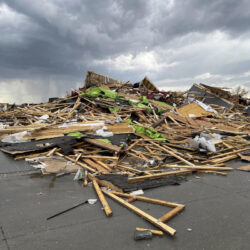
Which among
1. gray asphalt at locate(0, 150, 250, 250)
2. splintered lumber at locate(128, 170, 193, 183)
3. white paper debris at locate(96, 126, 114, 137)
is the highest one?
white paper debris at locate(96, 126, 114, 137)

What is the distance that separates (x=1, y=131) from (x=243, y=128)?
10.5 meters

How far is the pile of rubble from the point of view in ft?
14.0

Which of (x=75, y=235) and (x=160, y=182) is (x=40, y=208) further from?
(x=160, y=182)

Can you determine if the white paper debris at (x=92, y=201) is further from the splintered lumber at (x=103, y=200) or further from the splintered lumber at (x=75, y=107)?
the splintered lumber at (x=75, y=107)

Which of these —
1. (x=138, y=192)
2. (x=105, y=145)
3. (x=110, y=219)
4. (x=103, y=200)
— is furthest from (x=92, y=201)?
(x=105, y=145)

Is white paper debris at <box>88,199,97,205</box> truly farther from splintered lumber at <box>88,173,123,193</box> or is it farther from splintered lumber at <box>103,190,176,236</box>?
splintered lumber at <box>88,173,123,193</box>

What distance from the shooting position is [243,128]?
10.3 metres

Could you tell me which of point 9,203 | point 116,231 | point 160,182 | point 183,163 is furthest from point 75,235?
point 183,163

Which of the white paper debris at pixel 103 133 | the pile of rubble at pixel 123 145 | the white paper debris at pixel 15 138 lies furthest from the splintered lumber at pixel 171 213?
the white paper debris at pixel 15 138

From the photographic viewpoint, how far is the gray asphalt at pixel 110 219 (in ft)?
7.87

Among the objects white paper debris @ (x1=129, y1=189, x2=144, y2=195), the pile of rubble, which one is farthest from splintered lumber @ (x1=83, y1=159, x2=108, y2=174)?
white paper debris @ (x1=129, y1=189, x2=144, y2=195)

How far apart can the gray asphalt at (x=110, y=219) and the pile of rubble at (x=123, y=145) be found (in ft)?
0.53

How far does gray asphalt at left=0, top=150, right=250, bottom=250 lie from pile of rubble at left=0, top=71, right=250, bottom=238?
163 mm

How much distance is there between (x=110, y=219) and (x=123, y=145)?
11.2ft
